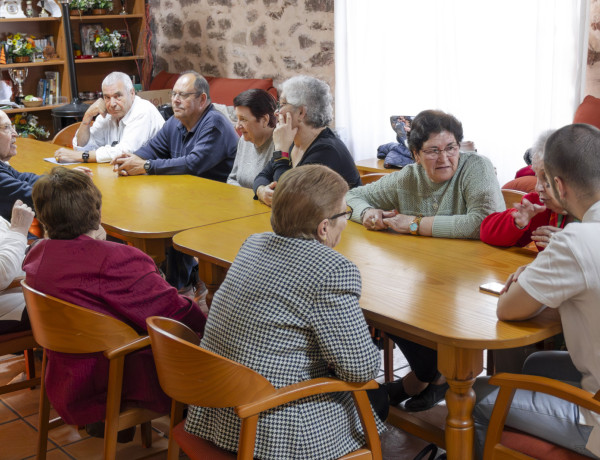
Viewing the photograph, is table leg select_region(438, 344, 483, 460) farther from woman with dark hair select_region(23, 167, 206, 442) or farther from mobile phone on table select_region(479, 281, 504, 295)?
woman with dark hair select_region(23, 167, 206, 442)

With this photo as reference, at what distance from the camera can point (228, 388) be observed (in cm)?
162

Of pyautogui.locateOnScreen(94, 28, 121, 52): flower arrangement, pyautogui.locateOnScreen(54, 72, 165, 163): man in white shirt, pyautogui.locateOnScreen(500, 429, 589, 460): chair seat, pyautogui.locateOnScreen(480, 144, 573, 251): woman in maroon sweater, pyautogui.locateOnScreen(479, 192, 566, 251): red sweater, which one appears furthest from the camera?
pyautogui.locateOnScreen(94, 28, 121, 52): flower arrangement

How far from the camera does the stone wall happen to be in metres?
6.12

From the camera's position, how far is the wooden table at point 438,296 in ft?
5.83

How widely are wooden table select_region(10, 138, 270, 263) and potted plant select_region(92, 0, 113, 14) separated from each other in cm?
362

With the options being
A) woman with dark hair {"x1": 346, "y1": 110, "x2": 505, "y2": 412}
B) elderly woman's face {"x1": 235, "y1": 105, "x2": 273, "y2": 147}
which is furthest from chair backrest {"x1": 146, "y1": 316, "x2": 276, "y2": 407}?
elderly woman's face {"x1": 235, "y1": 105, "x2": 273, "y2": 147}

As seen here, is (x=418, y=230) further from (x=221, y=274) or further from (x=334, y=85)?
(x=334, y=85)

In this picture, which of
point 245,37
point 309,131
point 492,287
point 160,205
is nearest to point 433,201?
point 492,287

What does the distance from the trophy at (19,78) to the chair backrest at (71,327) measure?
554 centimetres

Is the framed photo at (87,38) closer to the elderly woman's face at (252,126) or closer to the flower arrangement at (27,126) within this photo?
the flower arrangement at (27,126)

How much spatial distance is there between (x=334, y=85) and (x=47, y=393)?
4.34m

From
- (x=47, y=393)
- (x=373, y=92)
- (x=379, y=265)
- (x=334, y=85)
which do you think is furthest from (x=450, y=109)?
(x=47, y=393)

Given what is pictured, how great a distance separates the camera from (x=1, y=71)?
23.0ft

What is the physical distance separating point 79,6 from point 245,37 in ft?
5.60
